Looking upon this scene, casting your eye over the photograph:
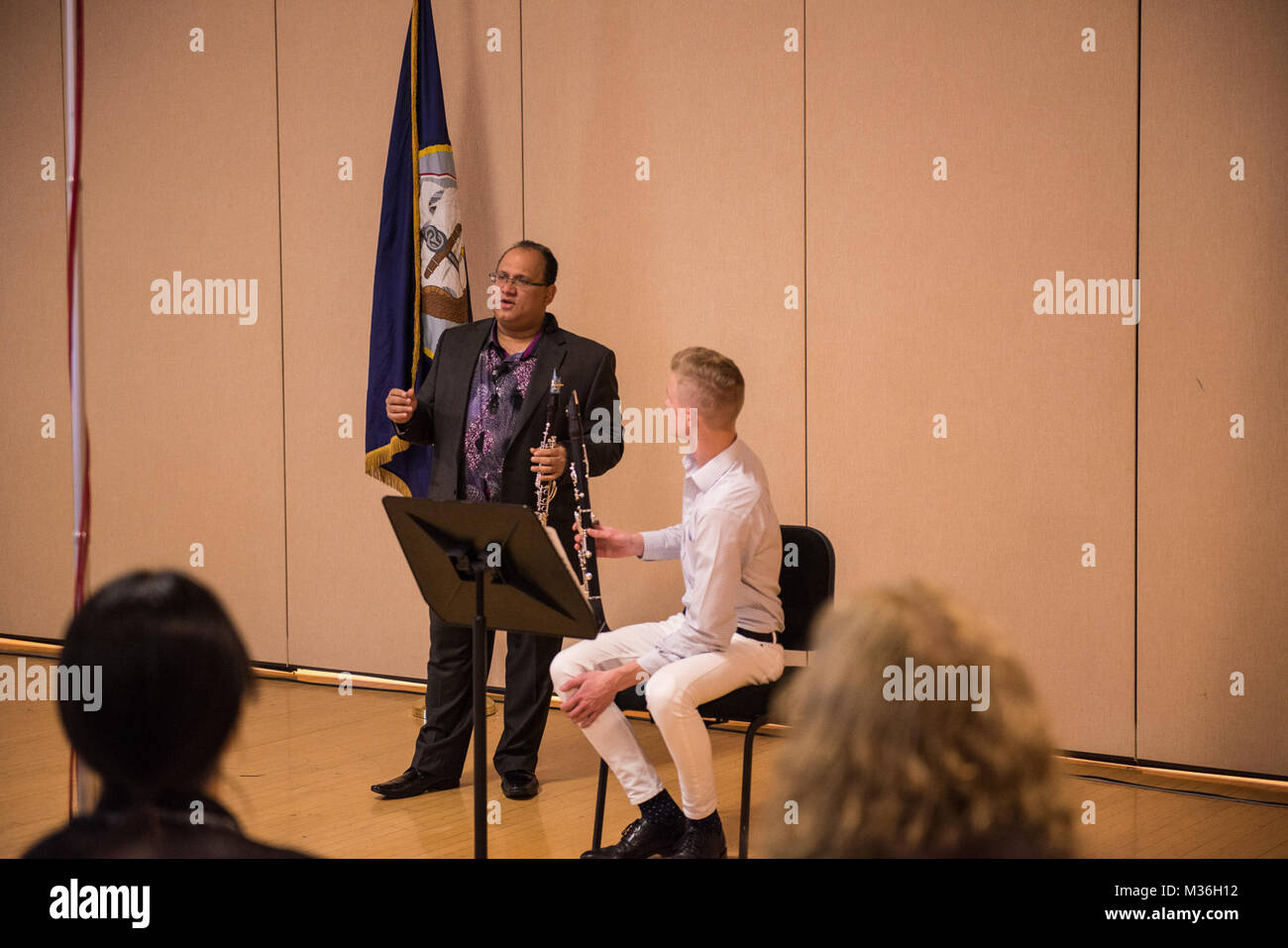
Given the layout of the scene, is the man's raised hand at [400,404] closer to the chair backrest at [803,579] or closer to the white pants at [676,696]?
the white pants at [676,696]

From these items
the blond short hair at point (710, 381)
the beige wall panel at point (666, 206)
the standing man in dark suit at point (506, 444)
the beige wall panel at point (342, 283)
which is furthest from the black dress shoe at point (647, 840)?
the beige wall panel at point (342, 283)

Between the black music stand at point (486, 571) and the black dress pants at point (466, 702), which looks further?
the black dress pants at point (466, 702)

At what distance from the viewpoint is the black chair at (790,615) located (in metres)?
3.22

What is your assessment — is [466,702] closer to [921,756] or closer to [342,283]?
[342,283]

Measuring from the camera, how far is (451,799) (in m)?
3.94

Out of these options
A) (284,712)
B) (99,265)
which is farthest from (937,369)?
(99,265)

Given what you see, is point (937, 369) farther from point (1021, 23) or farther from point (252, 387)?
point (252, 387)

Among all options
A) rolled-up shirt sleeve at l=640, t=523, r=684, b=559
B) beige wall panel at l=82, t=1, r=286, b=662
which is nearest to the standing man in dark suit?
rolled-up shirt sleeve at l=640, t=523, r=684, b=559

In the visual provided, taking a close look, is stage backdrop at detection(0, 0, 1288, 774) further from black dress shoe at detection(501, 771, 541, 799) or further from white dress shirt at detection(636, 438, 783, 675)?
white dress shirt at detection(636, 438, 783, 675)

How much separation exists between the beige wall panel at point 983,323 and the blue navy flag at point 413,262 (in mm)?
1476

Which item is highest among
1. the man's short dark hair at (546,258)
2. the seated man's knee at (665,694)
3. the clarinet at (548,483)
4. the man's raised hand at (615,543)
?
the man's short dark hair at (546,258)

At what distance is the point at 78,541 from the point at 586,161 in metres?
3.36

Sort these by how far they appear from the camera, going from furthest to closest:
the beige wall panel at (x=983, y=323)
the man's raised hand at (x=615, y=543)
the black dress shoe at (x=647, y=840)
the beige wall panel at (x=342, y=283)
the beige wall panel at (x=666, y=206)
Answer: the beige wall panel at (x=342, y=283), the beige wall panel at (x=666, y=206), the beige wall panel at (x=983, y=323), the man's raised hand at (x=615, y=543), the black dress shoe at (x=647, y=840)

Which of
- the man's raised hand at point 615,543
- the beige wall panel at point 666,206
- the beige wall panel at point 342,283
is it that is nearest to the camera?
the man's raised hand at point 615,543
